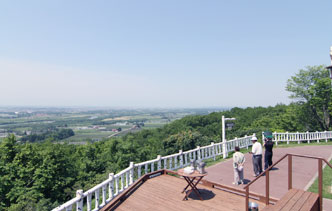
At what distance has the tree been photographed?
2580cm

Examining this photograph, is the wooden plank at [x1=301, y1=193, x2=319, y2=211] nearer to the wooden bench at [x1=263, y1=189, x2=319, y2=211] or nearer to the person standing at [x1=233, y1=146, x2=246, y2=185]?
the wooden bench at [x1=263, y1=189, x2=319, y2=211]

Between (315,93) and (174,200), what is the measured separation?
91.0ft

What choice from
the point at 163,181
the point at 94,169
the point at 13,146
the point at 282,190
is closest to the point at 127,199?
the point at 163,181

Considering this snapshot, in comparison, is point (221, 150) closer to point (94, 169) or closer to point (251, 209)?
point (251, 209)

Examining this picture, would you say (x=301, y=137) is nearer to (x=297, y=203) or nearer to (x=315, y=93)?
(x=315, y=93)

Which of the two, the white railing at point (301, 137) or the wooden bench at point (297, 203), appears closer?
the wooden bench at point (297, 203)

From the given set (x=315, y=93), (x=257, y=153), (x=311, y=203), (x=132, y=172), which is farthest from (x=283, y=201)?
(x=315, y=93)

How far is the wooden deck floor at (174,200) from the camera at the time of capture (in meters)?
5.56

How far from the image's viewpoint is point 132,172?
762 centimetres

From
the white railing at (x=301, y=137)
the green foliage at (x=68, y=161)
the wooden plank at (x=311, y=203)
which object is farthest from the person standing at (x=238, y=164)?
the white railing at (x=301, y=137)

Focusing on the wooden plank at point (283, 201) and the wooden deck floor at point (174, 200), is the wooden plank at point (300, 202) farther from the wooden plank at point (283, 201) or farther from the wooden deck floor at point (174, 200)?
the wooden deck floor at point (174, 200)

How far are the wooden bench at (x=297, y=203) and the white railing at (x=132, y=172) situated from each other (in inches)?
168

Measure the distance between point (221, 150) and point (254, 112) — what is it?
45.5 m

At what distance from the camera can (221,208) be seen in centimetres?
547
